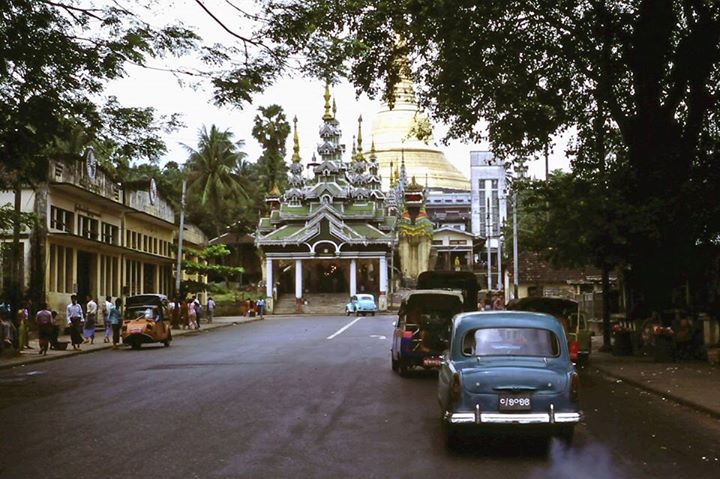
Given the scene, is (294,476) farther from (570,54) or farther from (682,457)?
(570,54)

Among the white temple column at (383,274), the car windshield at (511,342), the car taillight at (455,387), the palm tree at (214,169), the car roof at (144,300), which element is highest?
the palm tree at (214,169)

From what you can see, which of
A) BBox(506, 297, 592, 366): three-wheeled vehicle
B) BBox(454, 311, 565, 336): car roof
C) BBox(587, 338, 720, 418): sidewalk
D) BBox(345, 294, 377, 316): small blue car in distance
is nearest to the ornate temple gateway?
BBox(345, 294, 377, 316): small blue car in distance

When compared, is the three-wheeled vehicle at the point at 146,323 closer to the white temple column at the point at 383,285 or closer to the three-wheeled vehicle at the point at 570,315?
the three-wheeled vehicle at the point at 570,315

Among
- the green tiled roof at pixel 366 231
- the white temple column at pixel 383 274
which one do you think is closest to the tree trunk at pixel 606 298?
the white temple column at pixel 383 274

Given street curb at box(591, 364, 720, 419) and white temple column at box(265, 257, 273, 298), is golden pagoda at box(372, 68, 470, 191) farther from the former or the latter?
street curb at box(591, 364, 720, 419)

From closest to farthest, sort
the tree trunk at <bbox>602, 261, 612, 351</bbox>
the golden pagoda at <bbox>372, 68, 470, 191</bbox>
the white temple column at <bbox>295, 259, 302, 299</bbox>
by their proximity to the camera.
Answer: the tree trunk at <bbox>602, 261, 612, 351</bbox>
the white temple column at <bbox>295, 259, 302, 299</bbox>
the golden pagoda at <bbox>372, 68, 470, 191</bbox>

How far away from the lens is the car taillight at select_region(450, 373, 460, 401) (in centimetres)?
1044

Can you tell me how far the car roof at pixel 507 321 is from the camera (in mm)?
11406

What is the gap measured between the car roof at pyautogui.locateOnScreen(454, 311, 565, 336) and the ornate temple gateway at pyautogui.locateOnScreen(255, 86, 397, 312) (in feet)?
225

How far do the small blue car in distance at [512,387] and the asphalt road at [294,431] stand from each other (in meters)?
0.36

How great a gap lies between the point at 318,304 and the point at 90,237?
1471 inches

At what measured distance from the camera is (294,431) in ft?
39.9

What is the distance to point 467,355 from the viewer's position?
36.7 feet

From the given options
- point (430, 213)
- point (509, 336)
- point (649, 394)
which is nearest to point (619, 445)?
point (509, 336)
